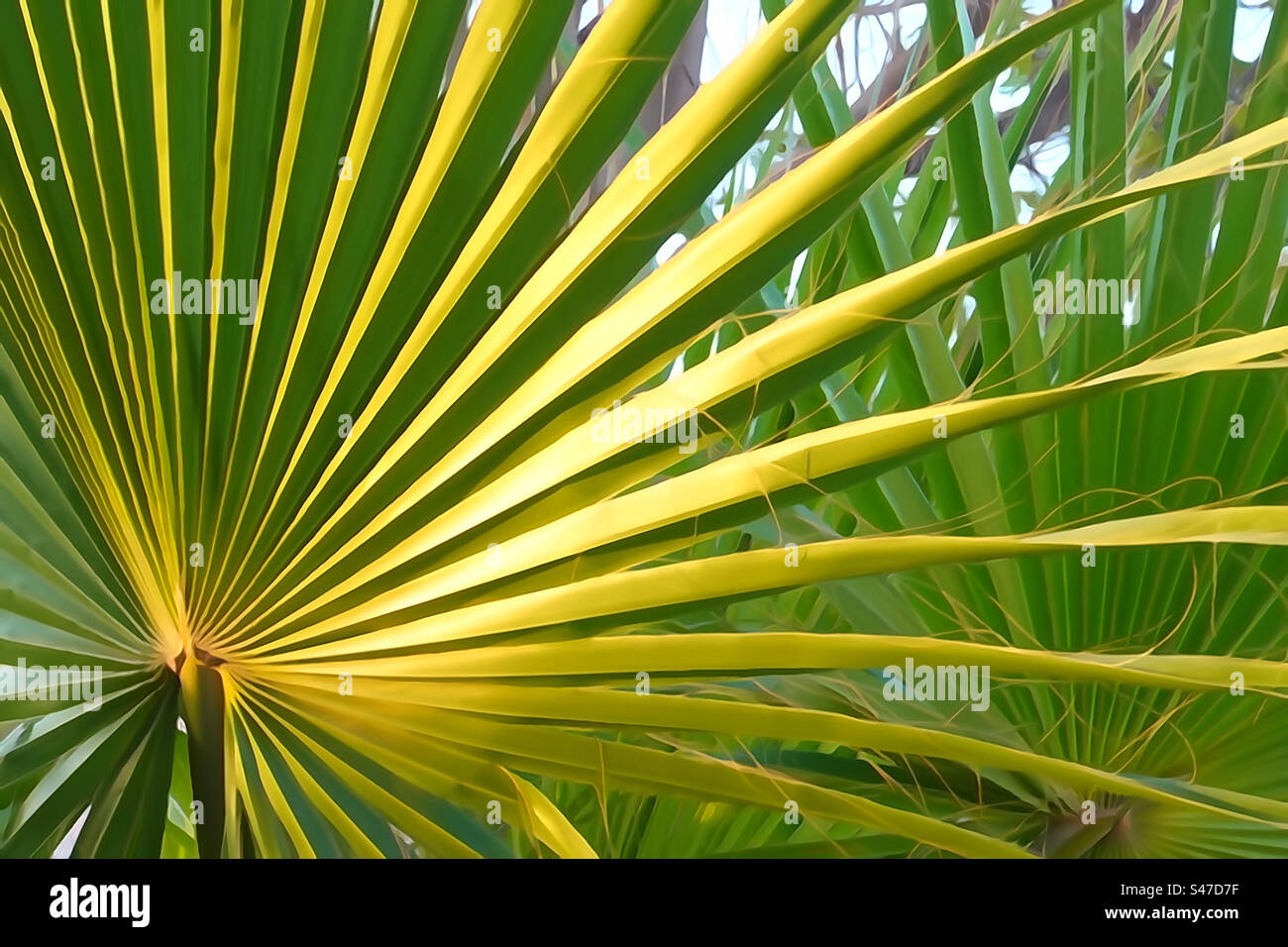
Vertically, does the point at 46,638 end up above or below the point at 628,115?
below

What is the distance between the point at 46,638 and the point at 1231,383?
85 centimetres

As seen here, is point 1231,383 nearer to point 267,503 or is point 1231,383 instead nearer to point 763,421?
point 763,421

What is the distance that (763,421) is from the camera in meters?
0.92

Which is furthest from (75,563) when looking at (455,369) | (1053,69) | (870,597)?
(1053,69)

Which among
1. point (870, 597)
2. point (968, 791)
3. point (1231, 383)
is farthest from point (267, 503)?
point (1231, 383)

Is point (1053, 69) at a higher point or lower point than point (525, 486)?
higher

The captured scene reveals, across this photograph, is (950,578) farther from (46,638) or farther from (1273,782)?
(46,638)

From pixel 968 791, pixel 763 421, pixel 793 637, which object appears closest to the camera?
pixel 793 637

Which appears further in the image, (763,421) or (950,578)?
(763,421)

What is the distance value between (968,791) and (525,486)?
456 mm

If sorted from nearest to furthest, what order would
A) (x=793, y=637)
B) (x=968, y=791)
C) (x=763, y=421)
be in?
1. (x=793, y=637)
2. (x=968, y=791)
3. (x=763, y=421)
